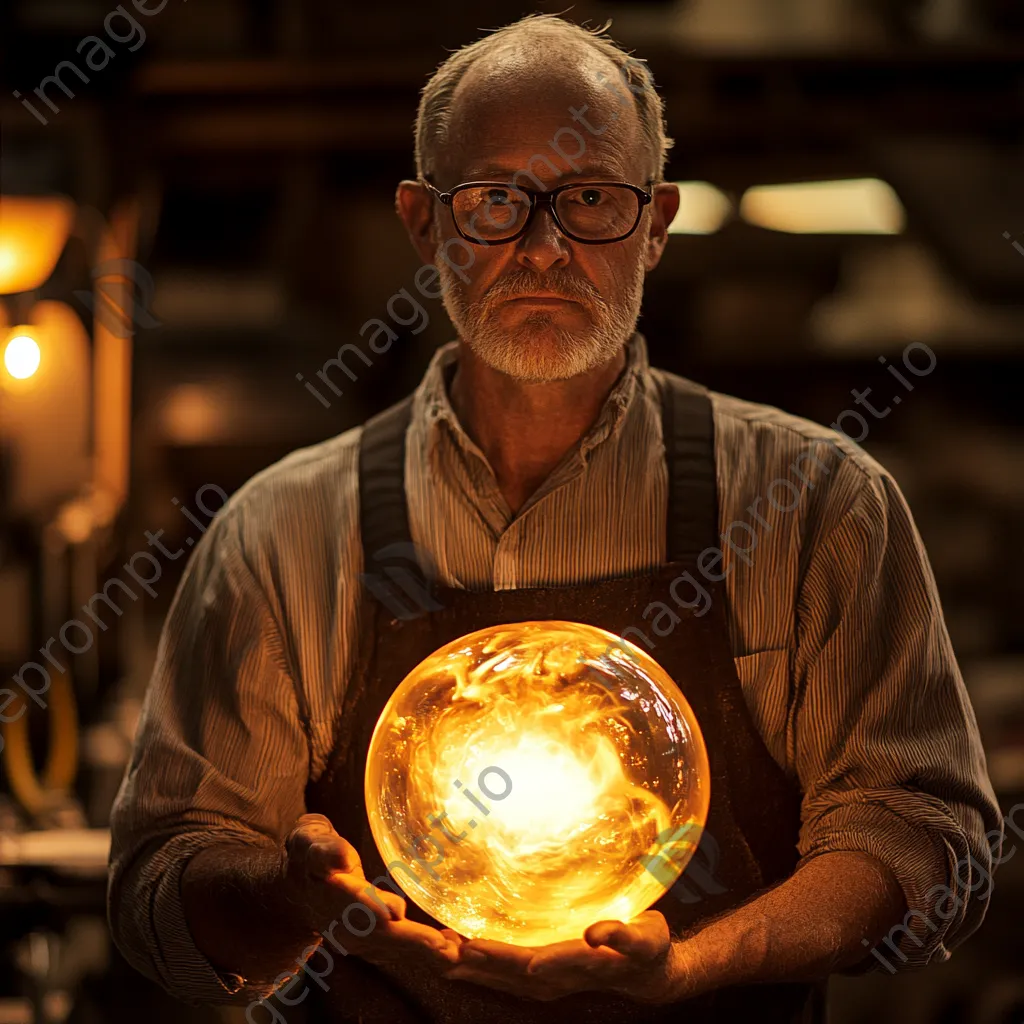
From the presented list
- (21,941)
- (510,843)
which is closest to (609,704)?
(510,843)

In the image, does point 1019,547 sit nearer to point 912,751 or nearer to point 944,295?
point 944,295

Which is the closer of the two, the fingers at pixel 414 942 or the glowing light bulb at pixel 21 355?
the fingers at pixel 414 942

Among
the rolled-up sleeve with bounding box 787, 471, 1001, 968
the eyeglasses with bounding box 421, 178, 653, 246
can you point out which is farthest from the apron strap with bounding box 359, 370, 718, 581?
the eyeglasses with bounding box 421, 178, 653, 246

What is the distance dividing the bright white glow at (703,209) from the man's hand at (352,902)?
3001 mm

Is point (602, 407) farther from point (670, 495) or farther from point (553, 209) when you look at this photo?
point (553, 209)

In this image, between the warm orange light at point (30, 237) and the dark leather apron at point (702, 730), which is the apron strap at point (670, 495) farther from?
the warm orange light at point (30, 237)

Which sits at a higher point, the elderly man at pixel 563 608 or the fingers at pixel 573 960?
the elderly man at pixel 563 608

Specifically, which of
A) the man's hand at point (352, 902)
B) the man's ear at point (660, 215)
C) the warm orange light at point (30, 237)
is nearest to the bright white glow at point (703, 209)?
the warm orange light at point (30, 237)

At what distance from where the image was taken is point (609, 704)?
1.34 metres

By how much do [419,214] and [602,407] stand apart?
0.35 metres

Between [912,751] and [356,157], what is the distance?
3.20 metres

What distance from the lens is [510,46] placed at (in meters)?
1.63

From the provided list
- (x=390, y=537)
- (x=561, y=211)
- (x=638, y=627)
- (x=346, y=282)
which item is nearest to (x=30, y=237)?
(x=346, y=282)

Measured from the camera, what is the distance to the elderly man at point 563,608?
1561mm
